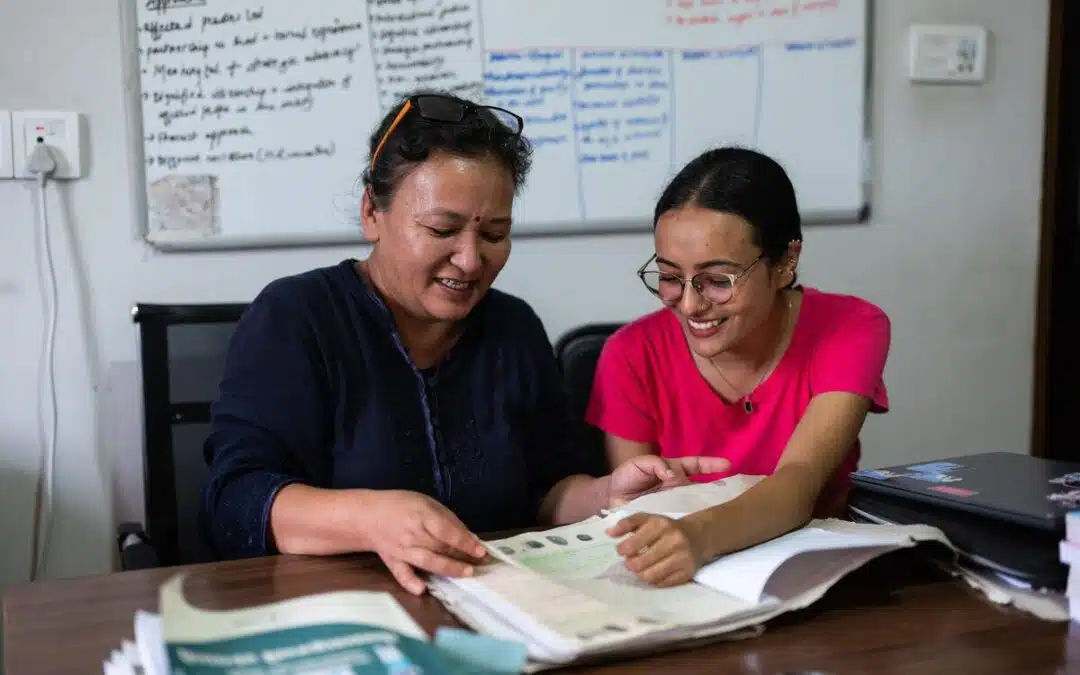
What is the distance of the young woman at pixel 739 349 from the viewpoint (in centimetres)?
137

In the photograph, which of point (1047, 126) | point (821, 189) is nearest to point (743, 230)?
point (821, 189)

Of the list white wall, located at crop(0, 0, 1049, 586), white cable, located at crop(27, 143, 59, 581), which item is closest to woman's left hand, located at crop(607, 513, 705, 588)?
white wall, located at crop(0, 0, 1049, 586)

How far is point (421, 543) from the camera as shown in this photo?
0.93 metres

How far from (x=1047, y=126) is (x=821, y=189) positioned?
25.2 inches

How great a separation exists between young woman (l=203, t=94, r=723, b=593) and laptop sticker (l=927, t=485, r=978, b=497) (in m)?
0.24

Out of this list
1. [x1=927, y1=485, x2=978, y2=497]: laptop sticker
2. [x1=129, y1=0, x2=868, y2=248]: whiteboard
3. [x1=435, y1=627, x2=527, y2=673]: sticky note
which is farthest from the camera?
[x1=129, y1=0, x2=868, y2=248]: whiteboard

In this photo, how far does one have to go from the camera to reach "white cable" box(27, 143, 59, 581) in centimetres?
171

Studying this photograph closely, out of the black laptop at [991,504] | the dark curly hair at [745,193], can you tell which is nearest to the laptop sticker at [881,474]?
the black laptop at [991,504]

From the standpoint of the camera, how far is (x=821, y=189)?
220cm

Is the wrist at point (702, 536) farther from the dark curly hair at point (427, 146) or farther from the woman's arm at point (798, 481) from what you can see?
Result: the dark curly hair at point (427, 146)

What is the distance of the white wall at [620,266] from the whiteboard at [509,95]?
0.06 metres

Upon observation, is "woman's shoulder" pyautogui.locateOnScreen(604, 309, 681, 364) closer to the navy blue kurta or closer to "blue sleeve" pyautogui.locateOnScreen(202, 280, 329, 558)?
the navy blue kurta

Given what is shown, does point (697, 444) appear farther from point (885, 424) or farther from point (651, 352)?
point (885, 424)

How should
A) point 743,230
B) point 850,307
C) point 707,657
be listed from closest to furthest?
point 707,657
point 743,230
point 850,307
